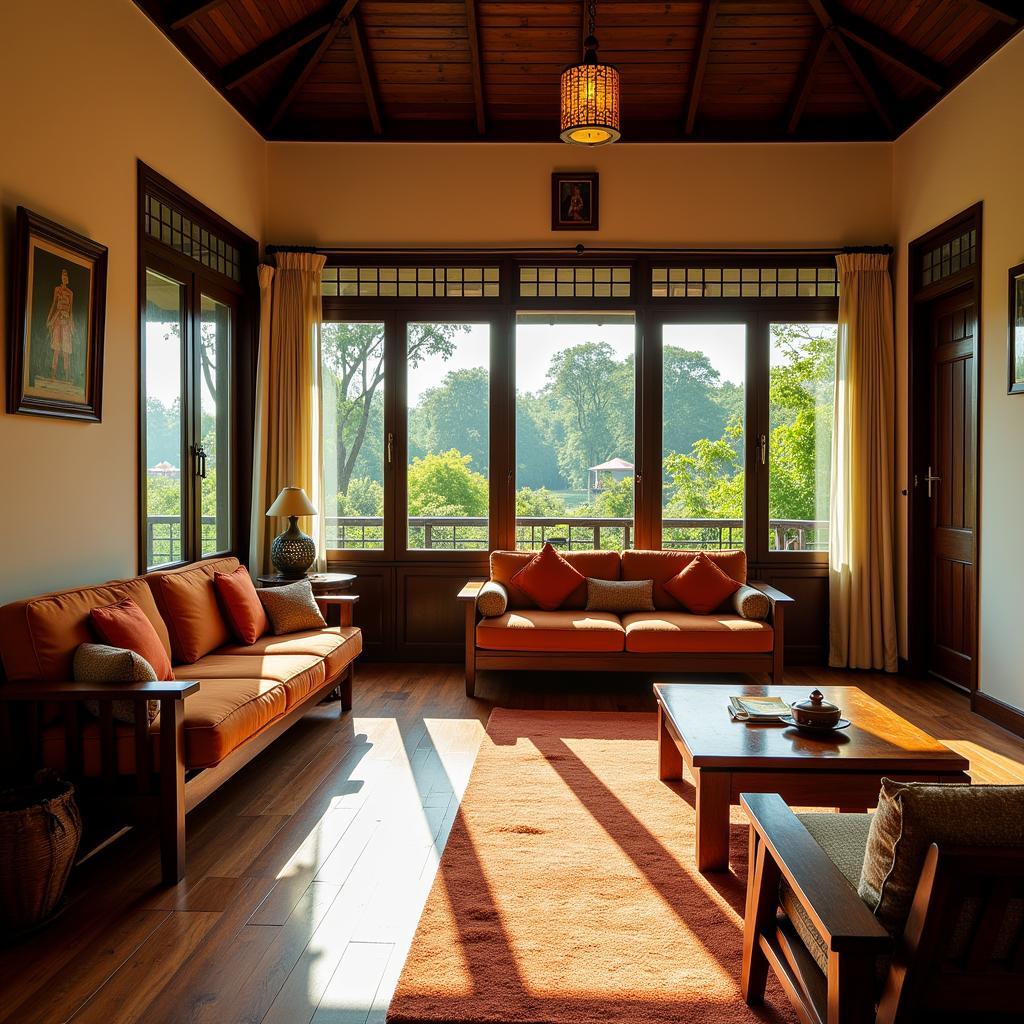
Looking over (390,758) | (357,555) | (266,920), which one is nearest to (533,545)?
(357,555)

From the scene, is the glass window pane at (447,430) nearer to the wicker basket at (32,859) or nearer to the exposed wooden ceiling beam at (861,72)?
the exposed wooden ceiling beam at (861,72)

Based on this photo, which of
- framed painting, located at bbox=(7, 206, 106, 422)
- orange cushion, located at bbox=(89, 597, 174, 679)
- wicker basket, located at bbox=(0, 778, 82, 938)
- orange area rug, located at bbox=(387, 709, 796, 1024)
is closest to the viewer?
orange area rug, located at bbox=(387, 709, 796, 1024)

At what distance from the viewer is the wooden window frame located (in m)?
4.36

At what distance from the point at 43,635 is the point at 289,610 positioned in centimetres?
183

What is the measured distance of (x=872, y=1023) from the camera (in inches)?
59.4

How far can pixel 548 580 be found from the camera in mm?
5652

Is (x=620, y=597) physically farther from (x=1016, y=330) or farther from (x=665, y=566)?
(x=1016, y=330)

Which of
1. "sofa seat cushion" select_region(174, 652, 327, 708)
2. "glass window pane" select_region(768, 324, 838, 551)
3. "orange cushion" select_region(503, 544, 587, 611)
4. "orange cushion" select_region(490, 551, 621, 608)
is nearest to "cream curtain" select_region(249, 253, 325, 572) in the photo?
"orange cushion" select_region(490, 551, 621, 608)

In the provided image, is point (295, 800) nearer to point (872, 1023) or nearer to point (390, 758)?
point (390, 758)

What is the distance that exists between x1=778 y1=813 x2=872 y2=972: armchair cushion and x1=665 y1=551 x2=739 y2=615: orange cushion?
3250 mm

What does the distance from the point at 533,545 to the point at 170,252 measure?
3.01 metres

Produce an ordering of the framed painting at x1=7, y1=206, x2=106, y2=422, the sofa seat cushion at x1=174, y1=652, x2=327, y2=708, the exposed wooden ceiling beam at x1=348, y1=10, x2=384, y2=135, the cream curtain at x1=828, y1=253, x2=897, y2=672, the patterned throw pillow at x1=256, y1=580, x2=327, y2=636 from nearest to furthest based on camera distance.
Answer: the framed painting at x1=7, y1=206, x2=106, y2=422
the sofa seat cushion at x1=174, y1=652, x2=327, y2=708
the patterned throw pillow at x1=256, y1=580, x2=327, y2=636
the exposed wooden ceiling beam at x1=348, y1=10, x2=384, y2=135
the cream curtain at x1=828, y1=253, x2=897, y2=672

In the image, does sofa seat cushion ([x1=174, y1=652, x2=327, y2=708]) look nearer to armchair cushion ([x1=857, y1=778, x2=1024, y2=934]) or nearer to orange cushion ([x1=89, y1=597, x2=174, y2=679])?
orange cushion ([x1=89, y1=597, x2=174, y2=679])

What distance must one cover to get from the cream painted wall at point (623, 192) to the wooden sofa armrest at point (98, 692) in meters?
4.10
